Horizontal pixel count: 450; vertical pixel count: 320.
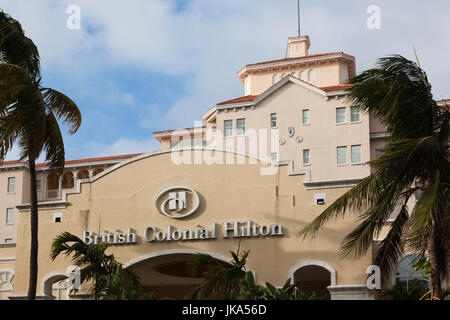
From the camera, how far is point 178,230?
104 ft

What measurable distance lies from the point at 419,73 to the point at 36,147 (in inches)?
527

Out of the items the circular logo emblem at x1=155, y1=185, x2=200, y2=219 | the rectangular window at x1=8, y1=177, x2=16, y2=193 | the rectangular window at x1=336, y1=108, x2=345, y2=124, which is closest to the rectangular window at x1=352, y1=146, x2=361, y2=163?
the rectangular window at x1=336, y1=108, x2=345, y2=124

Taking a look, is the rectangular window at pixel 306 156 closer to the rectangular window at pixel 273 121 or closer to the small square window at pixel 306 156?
the small square window at pixel 306 156

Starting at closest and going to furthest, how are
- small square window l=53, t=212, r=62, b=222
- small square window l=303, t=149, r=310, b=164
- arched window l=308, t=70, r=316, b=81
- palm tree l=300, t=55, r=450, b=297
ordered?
palm tree l=300, t=55, r=450, b=297
small square window l=53, t=212, r=62, b=222
small square window l=303, t=149, r=310, b=164
arched window l=308, t=70, r=316, b=81

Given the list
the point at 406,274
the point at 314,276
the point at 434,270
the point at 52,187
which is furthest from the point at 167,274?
the point at 52,187

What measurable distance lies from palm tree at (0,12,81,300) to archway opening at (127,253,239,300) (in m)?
6.44

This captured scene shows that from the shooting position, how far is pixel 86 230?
3275cm

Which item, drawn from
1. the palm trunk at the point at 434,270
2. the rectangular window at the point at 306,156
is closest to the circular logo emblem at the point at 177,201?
the palm trunk at the point at 434,270

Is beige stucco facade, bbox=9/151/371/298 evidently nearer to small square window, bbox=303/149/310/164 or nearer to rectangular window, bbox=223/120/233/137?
rectangular window, bbox=223/120/233/137

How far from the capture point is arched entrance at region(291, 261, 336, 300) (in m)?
29.4

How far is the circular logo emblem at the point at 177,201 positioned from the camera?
3183cm

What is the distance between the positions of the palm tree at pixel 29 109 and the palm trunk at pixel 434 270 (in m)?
13.8
